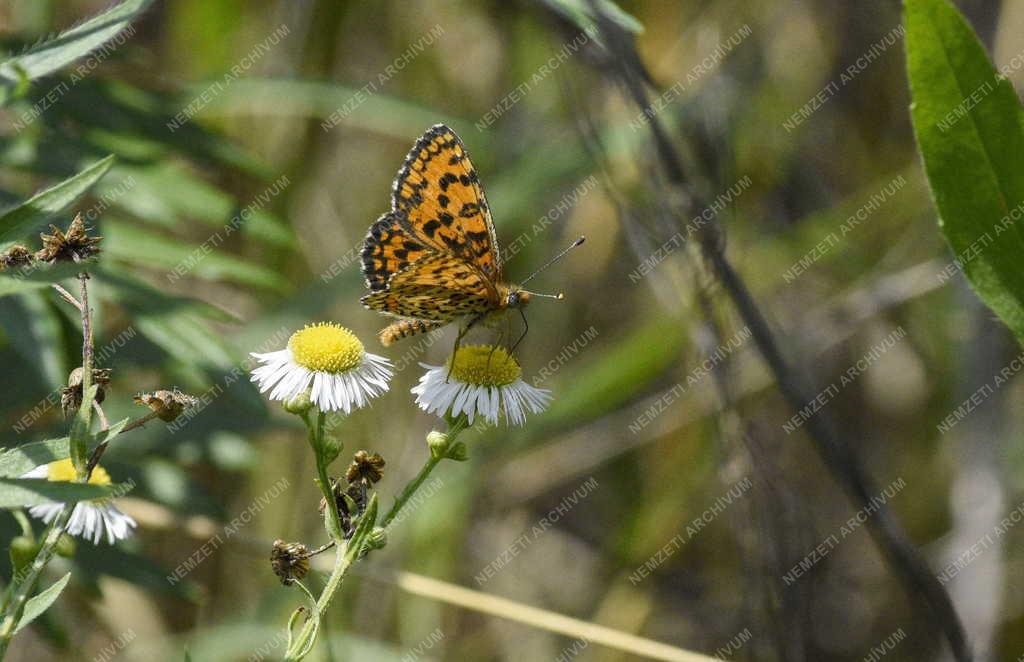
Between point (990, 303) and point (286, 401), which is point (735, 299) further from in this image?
point (286, 401)

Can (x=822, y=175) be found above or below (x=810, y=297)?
above

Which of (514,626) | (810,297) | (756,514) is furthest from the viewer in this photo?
(810,297)

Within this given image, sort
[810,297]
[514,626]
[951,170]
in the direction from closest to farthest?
[951,170] → [514,626] → [810,297]

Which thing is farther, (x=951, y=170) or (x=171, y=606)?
(x=171, y=606)

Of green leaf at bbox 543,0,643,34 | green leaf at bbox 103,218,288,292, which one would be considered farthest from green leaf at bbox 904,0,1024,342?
green leaf at bbox 103,218,288,292

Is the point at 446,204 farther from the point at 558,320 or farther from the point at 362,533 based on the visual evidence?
the point at 558,320

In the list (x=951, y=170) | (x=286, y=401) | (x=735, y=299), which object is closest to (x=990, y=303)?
(x=951, y=170)

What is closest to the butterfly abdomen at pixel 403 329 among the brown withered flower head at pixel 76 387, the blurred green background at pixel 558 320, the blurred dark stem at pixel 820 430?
the blurred green background at pixel 558 320
